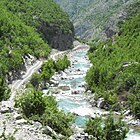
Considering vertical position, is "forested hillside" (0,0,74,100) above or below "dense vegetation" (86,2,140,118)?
above

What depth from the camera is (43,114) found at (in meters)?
44.4

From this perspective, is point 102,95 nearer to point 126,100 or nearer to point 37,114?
point 126,100

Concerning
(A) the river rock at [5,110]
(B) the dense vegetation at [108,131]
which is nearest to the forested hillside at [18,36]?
(A) the river rock at [5,110]

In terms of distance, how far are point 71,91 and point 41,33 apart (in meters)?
105

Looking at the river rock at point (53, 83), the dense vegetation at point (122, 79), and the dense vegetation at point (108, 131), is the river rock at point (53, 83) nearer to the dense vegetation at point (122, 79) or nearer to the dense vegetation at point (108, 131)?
the dense vegetation at point (122, 79)

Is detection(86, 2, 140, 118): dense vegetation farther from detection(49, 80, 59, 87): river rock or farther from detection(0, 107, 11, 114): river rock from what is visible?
detection(0, 107, 11, 114): river rock

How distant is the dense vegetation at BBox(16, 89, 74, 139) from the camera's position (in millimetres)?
42438

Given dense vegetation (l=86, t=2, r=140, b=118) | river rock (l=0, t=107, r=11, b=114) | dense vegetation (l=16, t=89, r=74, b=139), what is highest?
river rock (l=0, t=107, r=11, b=114)

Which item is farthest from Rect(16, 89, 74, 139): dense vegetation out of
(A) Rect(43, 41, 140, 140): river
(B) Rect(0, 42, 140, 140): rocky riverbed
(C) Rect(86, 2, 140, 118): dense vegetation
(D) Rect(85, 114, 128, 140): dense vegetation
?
(C) Rect(86, 2, 140, 118): dense vegetation

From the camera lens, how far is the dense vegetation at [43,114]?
139 ft

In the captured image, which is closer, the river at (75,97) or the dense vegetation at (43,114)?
the dense vegetation at (43,114)

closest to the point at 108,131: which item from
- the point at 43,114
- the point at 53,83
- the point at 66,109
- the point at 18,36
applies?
the point at 43,114

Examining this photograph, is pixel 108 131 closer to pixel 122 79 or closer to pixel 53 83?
pixel 122 79

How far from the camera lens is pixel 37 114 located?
44812 millimetres
